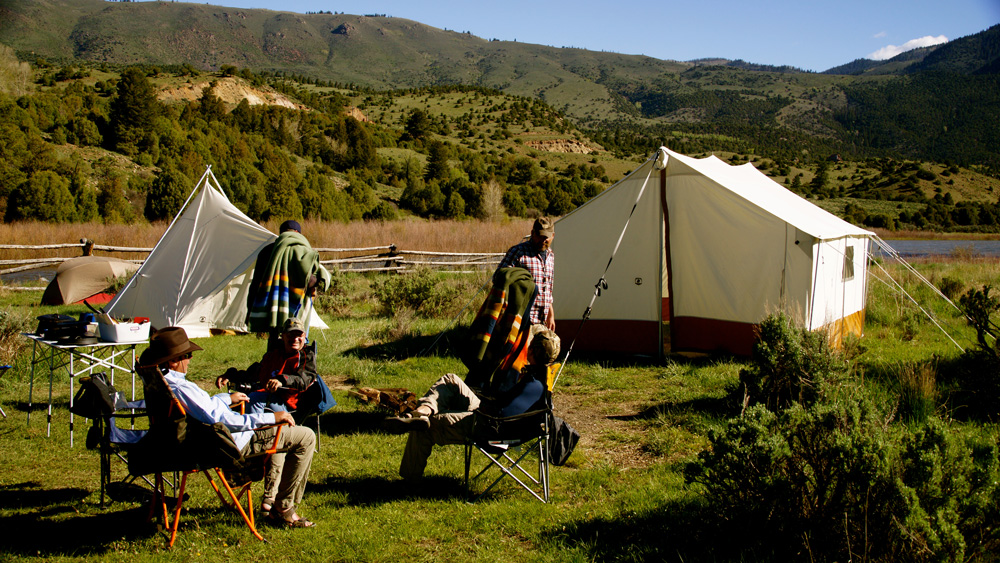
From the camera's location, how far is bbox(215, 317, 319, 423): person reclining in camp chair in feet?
12.9

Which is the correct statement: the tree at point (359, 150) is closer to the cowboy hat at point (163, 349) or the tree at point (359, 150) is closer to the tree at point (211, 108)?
the tree at point (211, 108)

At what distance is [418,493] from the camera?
3900mm

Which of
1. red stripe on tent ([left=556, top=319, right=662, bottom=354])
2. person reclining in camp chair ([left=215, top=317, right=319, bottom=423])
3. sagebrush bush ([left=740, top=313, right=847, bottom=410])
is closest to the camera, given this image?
person reclining in camp chair ([left=215, top=317, right=319, bottom=423])

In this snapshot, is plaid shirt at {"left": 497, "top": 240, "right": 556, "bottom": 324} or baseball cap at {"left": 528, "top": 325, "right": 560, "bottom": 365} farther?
plaid shirt at {"left": 497, "top": 240, "right": 556, "bottom": 324}

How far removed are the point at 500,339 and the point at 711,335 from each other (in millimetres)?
4656

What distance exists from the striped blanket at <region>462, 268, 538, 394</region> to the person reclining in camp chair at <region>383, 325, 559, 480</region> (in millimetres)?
42

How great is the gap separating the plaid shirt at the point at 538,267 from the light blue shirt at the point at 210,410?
2.11 meters

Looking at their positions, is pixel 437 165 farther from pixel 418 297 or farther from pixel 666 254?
pixel 666 254

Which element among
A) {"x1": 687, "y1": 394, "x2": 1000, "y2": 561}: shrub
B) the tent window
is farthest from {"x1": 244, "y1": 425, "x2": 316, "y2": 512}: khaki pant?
the tent window

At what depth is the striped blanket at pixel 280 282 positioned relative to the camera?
189 inches

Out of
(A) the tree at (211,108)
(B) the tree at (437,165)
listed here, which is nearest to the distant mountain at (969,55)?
(B) the tree at (437,165)

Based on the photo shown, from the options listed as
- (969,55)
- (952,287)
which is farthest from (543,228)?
(969,55)

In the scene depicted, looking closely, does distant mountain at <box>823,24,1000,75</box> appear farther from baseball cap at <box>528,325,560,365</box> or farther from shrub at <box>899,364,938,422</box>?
baseball cap at <box>528,325,560,365</box>

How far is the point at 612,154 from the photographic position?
217ft
